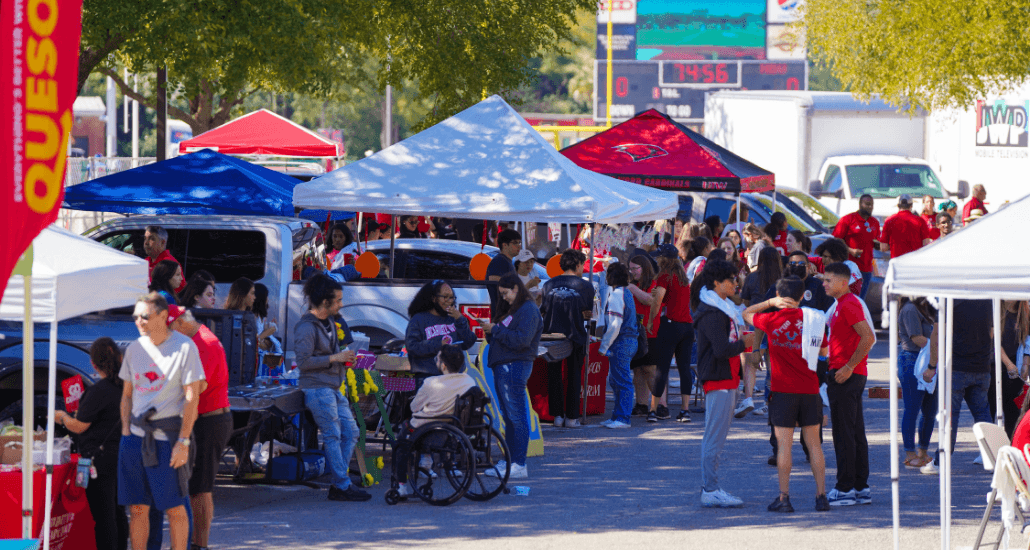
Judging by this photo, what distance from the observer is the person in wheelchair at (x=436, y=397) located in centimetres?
884

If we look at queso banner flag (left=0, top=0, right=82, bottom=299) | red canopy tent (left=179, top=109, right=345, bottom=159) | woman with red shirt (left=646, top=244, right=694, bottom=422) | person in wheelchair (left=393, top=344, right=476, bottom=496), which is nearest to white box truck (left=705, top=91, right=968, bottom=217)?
red canopy tent (left=179, top=109, right=345, bottom=159)

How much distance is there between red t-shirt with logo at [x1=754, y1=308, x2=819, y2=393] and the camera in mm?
8336

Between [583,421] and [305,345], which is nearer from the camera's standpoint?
[305,345]

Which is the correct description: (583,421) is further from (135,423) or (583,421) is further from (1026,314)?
(135,423)

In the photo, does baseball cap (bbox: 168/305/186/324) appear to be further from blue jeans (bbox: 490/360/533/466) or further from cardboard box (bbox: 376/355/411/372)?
blue jeans (bbox: 490/360/533/466)

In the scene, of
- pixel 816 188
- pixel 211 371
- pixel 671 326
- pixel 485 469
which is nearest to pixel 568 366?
pixel 671 326

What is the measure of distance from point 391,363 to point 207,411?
2921mm

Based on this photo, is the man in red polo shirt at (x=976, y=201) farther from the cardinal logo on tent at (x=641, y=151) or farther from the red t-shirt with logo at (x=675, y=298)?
the red t-shirt with logo at (x=675, y=298)

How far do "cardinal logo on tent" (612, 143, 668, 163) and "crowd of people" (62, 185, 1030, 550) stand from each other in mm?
3782

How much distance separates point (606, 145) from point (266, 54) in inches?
204

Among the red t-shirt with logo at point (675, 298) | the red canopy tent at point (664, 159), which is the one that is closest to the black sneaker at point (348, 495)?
the red t-shirt with logo at point (675, 298)

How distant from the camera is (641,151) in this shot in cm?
1745

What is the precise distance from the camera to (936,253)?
642 cm

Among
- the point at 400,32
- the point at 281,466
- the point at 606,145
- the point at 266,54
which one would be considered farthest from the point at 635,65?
the point at 281,466
